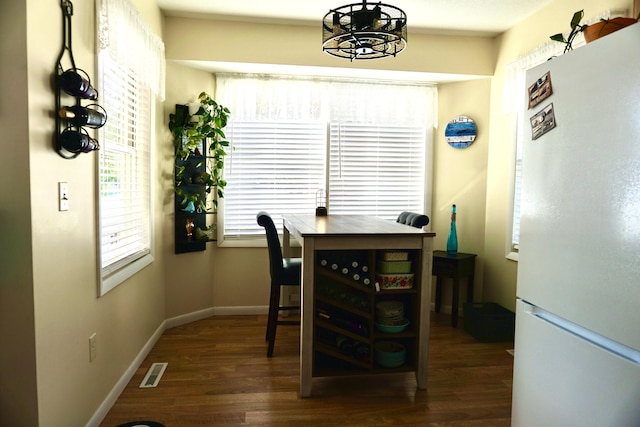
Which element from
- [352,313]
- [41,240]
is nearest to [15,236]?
[41,240]

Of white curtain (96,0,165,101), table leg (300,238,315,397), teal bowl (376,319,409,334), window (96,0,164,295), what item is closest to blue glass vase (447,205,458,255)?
teal bowl (376,319,409,334)

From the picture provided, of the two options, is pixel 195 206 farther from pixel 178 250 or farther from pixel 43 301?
pixel 43 301

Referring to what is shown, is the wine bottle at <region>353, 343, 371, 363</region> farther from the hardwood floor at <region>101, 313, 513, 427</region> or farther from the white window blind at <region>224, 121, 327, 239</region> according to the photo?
the white window blind at <region>224, 121, 327, 239</region>

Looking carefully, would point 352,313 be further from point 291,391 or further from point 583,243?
point 583,243

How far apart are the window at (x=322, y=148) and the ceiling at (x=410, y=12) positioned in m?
0.40

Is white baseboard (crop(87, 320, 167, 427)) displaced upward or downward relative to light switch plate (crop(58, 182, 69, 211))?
downward

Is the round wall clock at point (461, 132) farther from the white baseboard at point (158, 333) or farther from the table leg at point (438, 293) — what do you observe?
the white baseboard at point (158, 333)

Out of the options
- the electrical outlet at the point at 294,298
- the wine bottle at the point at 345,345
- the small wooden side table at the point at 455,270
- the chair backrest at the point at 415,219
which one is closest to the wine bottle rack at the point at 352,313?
the wine bottle at the point at 345,345

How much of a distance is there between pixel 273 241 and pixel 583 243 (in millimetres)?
1979

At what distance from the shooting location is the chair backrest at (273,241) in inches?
114

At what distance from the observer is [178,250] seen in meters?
3.52

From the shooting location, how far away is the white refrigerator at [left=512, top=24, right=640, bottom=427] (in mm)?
1199

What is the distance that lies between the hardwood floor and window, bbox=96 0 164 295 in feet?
2.34

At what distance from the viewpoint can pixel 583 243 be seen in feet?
4.44
